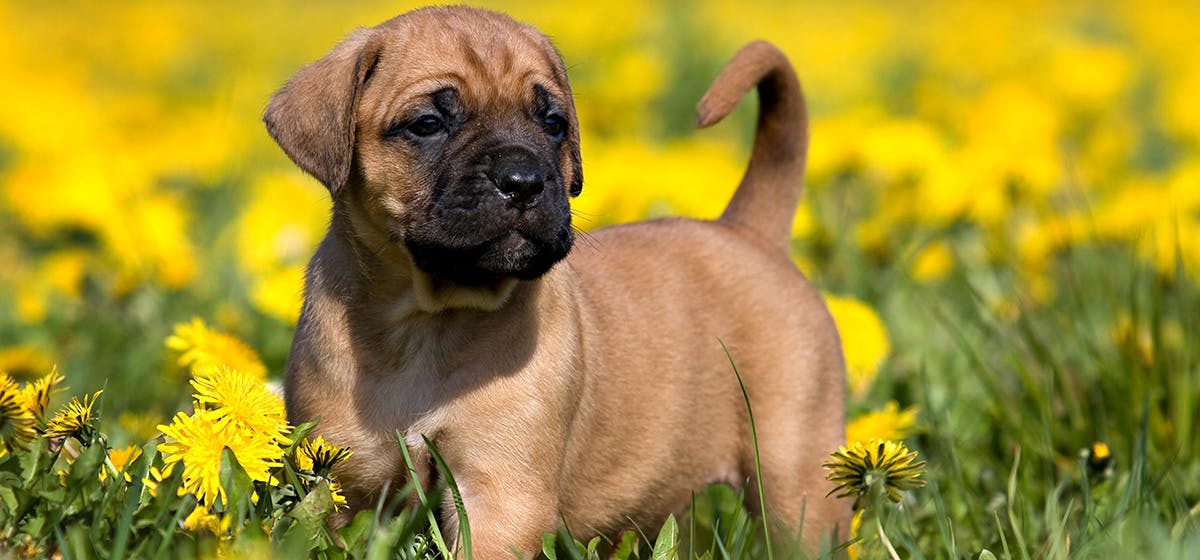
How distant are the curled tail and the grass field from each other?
26.9 inches

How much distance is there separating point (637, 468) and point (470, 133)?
1149 mm

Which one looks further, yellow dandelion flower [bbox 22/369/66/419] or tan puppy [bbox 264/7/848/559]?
tan puppy [bbox 264/7/848/559]

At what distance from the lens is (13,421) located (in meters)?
3.30

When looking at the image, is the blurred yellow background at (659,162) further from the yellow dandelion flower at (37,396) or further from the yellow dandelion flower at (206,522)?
the yellow dandelion flower at (206,522)

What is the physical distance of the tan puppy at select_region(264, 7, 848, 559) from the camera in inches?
146

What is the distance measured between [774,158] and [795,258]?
7.07 ft

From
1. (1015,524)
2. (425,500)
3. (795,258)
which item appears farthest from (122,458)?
(795,258)

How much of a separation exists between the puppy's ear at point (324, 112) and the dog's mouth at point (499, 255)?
28 cm

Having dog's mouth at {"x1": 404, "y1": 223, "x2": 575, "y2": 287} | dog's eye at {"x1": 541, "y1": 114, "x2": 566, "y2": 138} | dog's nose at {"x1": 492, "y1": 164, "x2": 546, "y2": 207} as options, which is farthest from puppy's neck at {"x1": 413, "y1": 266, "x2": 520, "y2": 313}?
dog's eye at {"x1": 541, "y1": 114, "x2": 566, "y2": 138}

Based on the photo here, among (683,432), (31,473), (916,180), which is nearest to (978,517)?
(683,432)

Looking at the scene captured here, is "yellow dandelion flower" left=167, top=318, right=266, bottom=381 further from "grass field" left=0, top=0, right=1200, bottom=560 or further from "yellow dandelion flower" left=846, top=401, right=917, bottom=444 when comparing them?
"yellow dandelion flower" left=846, top=401, right=917, bottom=444

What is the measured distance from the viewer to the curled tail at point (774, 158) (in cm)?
493

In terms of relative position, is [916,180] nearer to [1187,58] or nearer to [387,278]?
[387,278]

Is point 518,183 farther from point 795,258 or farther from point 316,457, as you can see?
point 795,258
